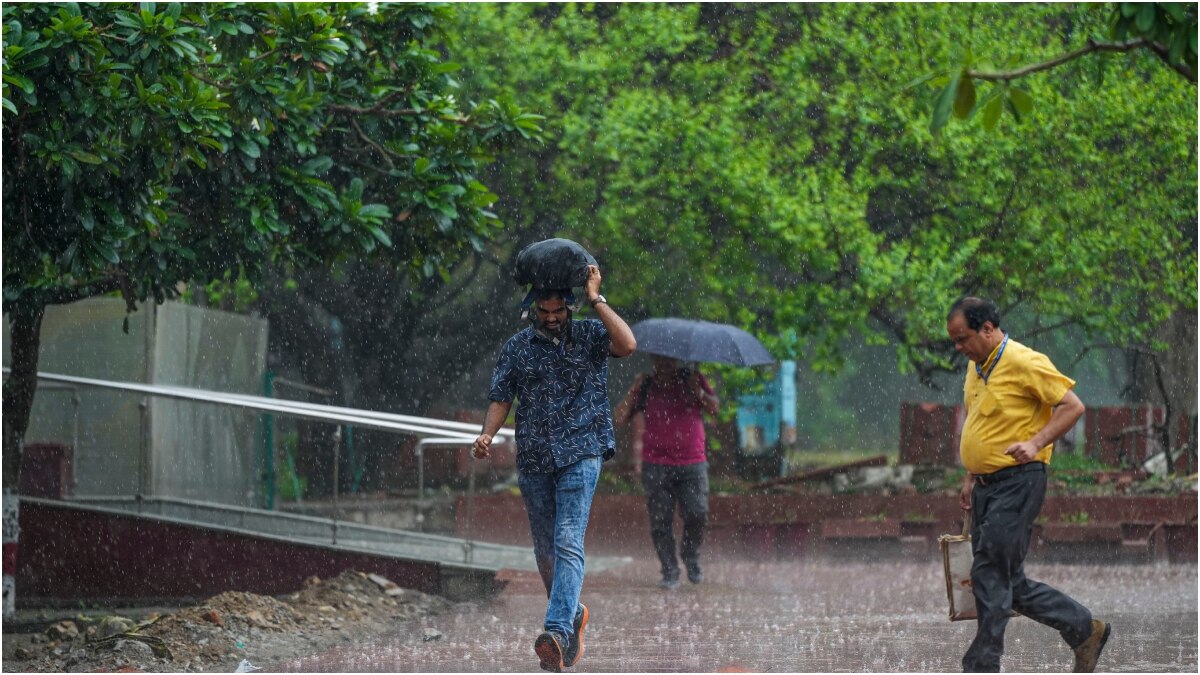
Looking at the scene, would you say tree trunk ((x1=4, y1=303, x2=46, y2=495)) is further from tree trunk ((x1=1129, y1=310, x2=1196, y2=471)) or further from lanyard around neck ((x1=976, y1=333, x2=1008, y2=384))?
tree trunk ((x1=1129, y1=310, x2=1196, y2=471))

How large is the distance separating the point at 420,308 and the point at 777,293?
613 centimetres

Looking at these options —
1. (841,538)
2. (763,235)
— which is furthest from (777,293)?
(841,538)

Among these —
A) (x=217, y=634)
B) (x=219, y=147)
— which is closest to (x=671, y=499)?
(x=217, y=634)

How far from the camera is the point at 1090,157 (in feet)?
54.1

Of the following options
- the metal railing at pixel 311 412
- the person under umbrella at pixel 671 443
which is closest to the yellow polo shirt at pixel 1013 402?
the metal railing at pixel 311 412

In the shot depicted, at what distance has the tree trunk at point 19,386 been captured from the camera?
10047 millimetres

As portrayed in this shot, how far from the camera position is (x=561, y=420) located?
6.74 meters

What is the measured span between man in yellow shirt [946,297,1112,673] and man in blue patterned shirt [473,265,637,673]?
1.41 meters

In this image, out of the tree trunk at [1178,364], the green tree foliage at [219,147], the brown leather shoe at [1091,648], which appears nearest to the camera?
the brown leather shoe at [1091,648]

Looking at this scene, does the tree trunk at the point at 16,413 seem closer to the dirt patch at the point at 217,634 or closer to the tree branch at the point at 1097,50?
the dirt patch at the point at 217,634

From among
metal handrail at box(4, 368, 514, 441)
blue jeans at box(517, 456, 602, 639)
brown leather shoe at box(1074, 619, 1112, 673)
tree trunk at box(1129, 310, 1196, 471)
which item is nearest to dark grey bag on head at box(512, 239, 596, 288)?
blue jeans at box(517, 456, 602, 639)

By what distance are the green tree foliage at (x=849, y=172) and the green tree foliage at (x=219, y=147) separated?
6.10 meters

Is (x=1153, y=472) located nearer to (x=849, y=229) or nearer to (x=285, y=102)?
(x=849, y=229)

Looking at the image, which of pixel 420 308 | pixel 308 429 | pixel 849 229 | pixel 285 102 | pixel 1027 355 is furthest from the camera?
pixel 420 308
